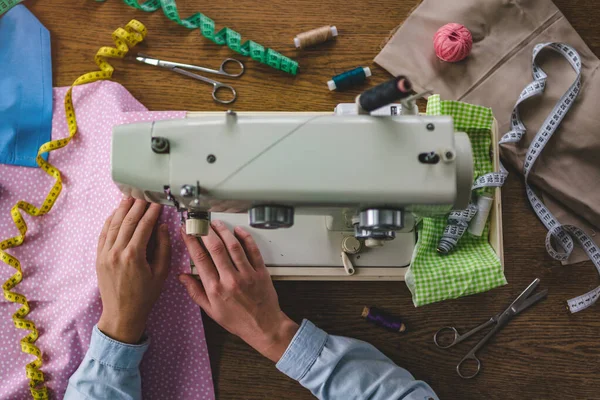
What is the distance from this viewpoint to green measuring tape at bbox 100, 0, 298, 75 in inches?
60.3

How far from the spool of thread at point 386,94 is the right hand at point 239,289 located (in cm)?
53

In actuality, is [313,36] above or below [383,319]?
above

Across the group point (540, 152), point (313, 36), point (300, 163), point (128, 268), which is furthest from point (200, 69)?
point (540, 152)

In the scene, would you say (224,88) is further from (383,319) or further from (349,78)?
(383,319)

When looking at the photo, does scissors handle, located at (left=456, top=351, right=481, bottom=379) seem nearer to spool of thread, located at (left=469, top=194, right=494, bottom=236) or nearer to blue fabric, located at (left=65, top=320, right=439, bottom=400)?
blue fabric, located at (left=65, top=320, right=439, bottom=400)

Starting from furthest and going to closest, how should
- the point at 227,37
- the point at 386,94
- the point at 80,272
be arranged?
the point at 227,37 < the point at 80,272 < the point at 386,94

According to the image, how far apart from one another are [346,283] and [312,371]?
12.3 inches

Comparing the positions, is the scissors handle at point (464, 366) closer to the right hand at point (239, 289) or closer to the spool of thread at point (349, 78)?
the right hand at point (239, 289)

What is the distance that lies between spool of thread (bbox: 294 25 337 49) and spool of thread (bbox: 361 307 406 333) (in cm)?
83

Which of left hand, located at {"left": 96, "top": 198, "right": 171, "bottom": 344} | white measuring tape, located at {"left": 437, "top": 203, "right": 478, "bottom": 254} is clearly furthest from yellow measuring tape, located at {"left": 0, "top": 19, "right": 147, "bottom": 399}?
white measuring tape, located at {"left": 437, "top": 203, "right": 478, "bottom": 254}

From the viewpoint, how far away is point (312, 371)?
1.30 m

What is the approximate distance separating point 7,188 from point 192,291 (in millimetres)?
663

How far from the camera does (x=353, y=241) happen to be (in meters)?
1.29

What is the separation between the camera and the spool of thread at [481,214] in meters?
1.36
